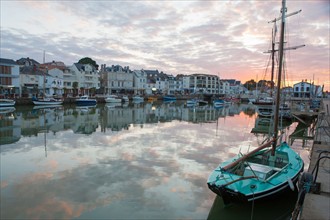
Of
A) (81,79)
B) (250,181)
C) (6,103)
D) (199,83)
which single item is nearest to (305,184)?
(250,181)

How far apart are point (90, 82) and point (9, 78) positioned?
27.3m

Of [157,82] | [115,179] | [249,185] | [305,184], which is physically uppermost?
[157,82]

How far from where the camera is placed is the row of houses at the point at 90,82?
54.9m

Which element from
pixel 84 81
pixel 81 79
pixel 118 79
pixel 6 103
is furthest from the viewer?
pixel 118 79

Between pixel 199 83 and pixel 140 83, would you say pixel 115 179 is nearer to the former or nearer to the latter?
pixel 140 83

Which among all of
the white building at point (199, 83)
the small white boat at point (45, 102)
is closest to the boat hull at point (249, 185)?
the small white boat at point (45, 102)

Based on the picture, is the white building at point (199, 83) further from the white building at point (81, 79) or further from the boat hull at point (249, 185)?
the boat hull at point (249, 185)

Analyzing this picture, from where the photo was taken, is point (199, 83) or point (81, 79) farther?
point (199, 83)

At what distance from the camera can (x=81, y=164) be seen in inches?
536

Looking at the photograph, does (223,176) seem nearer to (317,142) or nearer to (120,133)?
(317,142)

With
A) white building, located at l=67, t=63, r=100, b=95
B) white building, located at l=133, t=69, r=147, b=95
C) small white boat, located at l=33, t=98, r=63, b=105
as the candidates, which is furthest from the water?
white building, located at l=133, t=69, r=147, b=95

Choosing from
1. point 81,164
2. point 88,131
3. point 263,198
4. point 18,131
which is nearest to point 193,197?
point 263,198

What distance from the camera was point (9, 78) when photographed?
173 feet

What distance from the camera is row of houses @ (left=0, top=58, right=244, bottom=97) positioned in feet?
179
